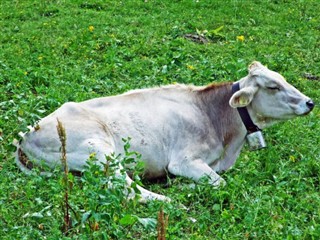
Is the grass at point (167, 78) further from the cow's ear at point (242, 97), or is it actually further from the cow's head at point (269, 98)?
the cow's ear at point (242, 97)

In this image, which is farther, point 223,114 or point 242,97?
point 223,114

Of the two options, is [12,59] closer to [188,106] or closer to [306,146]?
[188,106]

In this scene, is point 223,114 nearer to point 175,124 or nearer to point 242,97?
point 242,97

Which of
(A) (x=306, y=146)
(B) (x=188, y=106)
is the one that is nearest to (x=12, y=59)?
(B) (x=188, y=106)

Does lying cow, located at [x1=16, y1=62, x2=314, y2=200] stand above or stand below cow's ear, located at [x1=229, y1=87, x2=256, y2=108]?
below

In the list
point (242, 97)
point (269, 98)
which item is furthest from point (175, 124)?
point (269, 98)

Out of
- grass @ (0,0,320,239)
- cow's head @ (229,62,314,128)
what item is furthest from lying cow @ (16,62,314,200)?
grass @ (0,0,320,239)

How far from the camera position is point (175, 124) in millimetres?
7770

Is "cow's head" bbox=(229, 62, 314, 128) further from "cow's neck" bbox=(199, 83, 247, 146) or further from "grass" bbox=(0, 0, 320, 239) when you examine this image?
"grass" bbox=(0, 0, 320, 239)

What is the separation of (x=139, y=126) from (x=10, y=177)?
5.00ft

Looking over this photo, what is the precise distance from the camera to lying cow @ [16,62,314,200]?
711 cm

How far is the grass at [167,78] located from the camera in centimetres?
596

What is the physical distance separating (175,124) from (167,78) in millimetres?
3187

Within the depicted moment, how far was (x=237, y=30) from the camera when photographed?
14.1 m
